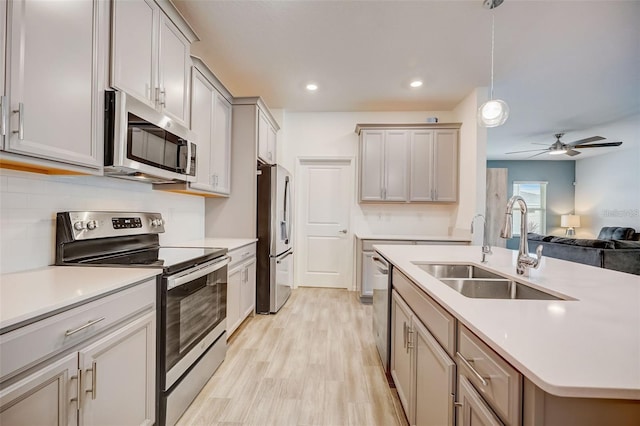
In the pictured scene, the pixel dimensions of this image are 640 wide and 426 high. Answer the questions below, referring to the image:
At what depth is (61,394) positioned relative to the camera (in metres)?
1.00

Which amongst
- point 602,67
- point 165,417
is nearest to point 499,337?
point 165,417

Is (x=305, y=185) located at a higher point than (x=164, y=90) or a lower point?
lower

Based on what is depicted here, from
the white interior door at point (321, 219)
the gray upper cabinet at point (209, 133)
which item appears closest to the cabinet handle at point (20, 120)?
the gray upper cabinet at point (209, 133)

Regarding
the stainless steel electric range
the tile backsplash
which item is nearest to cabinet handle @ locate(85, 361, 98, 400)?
the stainless steel electric range

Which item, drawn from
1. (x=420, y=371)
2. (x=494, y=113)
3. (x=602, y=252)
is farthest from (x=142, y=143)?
(x=602, y=252)

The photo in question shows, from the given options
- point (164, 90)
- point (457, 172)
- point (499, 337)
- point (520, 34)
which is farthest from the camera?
point (457, 172)

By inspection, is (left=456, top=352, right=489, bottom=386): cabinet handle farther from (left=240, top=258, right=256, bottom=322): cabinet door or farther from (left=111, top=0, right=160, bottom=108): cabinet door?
→ (left=240, top=258, right=256, bottom=322): cabinet door

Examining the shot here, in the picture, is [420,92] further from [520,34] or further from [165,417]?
[165,417]

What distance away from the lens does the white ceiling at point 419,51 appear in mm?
2379

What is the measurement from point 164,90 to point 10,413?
1853mm

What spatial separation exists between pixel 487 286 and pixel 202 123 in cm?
255

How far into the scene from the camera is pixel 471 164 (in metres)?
3.81

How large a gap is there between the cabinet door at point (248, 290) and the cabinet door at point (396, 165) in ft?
7.23

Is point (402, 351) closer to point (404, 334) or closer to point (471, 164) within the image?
point (404, 334)
